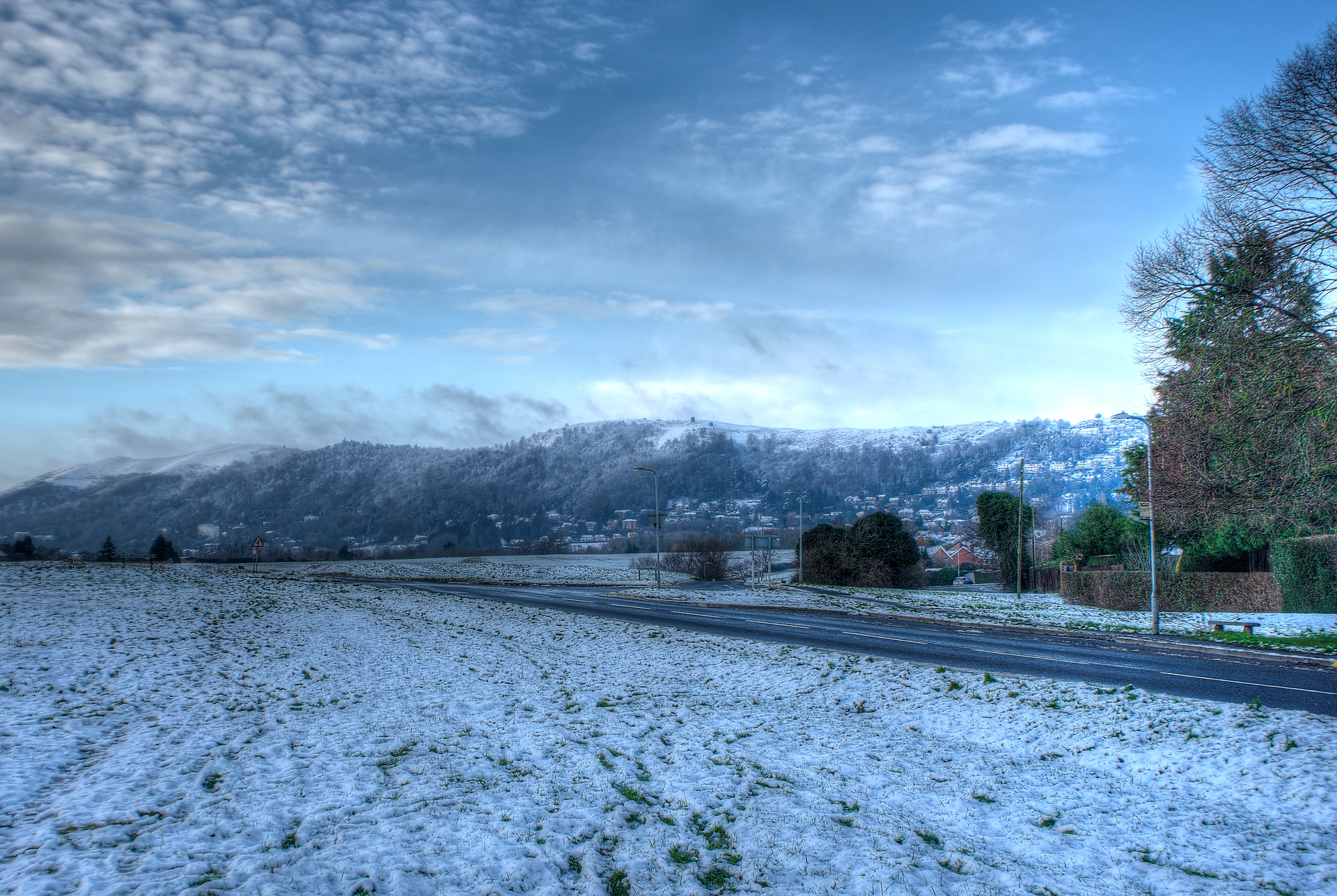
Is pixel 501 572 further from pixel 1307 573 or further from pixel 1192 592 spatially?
pixel 1307 573

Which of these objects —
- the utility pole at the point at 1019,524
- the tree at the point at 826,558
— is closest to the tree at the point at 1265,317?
the utility pole at the point at 1019,524

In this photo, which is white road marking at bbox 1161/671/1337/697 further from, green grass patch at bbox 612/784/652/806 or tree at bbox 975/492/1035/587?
tree at bbox 975/492/1035/587

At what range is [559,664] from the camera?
14.9 metres

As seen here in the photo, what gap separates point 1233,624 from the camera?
26000 mm

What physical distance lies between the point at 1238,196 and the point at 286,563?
280 ft

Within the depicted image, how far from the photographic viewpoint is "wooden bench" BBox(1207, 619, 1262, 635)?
2202 centimetres

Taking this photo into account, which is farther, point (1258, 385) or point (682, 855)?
point (1258, 385)

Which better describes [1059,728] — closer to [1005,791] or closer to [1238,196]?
[1005,791]

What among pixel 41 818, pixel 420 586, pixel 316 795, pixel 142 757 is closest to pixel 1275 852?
pixel 316 795

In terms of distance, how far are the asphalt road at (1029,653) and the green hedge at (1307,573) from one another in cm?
1284

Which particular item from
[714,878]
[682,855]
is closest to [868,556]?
[682,855]

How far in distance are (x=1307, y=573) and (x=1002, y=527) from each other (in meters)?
32.3

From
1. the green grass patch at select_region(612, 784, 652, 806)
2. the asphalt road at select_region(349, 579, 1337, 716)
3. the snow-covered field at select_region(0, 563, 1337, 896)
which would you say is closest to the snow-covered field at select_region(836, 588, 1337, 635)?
the asphalt road at select_region(349, 579, 1337, 716)

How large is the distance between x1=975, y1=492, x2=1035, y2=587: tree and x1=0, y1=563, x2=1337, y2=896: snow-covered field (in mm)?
51732
